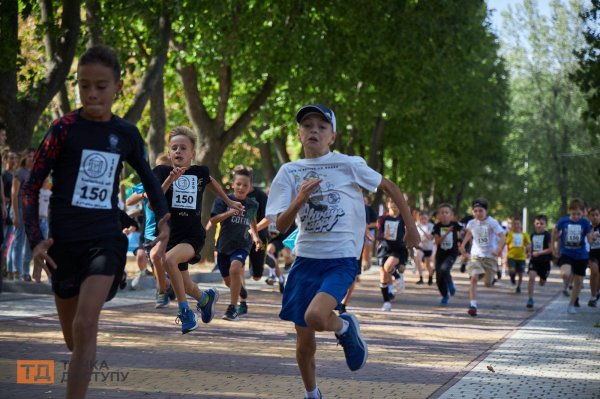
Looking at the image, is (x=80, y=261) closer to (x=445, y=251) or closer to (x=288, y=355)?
(x=288, y=355)

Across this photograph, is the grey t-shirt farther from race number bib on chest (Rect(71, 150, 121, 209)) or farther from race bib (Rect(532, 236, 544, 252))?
race bib (Rect(532, 236, 544, 252))

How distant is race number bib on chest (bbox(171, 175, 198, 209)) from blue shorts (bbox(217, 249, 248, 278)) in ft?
9.18

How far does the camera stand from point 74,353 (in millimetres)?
5738

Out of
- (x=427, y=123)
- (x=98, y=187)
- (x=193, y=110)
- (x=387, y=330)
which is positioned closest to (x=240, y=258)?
(x=387, y=330)

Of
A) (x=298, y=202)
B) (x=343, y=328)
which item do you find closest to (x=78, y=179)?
(x=298, y=202)

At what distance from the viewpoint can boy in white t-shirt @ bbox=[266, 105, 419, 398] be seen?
275 inches

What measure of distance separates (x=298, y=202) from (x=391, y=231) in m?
11.6

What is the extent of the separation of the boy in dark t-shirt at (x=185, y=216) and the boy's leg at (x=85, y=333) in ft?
15.4

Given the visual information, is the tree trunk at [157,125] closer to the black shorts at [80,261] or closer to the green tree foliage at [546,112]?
the black shorts at [80,261]

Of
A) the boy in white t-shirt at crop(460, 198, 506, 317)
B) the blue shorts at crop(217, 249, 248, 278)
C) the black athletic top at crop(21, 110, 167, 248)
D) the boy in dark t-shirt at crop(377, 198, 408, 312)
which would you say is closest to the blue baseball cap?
the black athletic top at crop(21, 110, 167, 248)

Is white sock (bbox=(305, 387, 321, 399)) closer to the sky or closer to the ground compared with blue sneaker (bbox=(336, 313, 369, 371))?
closer to the ground

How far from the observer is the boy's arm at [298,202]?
6.76m

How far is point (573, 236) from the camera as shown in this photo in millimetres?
18562

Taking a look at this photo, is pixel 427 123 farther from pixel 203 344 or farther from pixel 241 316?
pixel 203 344
